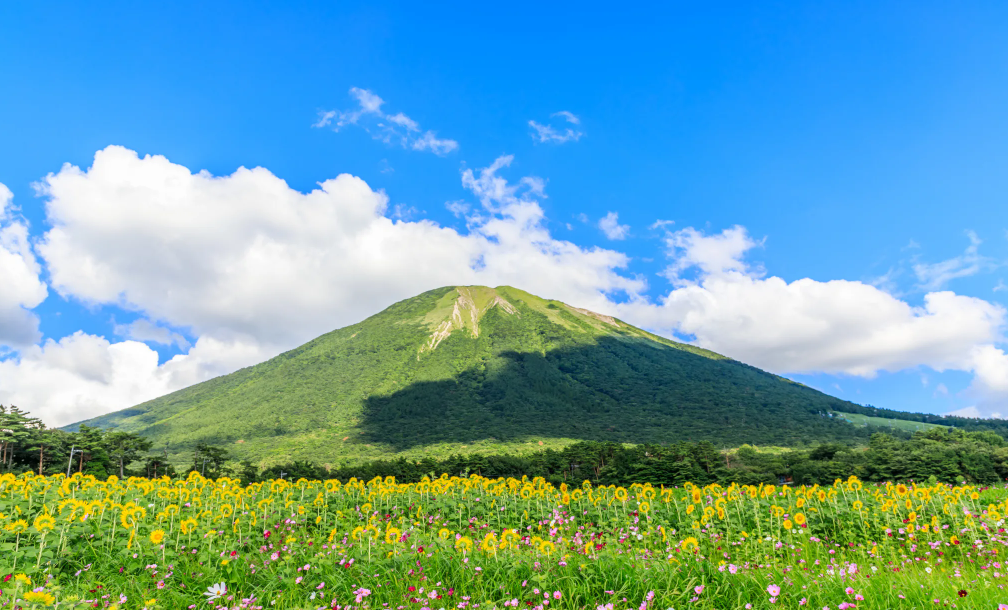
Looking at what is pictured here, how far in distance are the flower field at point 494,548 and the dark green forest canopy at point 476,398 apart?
68.9 meters

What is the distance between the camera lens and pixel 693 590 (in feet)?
13.1

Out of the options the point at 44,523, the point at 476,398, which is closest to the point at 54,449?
the point at 44,523

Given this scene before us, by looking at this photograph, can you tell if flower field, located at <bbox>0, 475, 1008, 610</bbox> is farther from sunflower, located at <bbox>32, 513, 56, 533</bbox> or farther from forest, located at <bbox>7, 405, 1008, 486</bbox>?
forest, located at <bbox>7, 405, 1008, 486</bbox>

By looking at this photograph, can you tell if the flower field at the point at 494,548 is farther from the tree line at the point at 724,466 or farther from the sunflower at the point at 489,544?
the tree line at the point at 724,466

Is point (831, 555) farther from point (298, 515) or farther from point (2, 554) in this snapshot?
point (2, 554)

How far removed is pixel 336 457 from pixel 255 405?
55063mm

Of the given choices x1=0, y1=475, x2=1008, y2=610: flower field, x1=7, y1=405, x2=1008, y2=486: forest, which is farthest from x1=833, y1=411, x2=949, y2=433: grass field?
x1=0, y1=475, x2=1008, y2=610: flower field

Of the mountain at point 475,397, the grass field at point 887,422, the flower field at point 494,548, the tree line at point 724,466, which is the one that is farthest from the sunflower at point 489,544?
the grass field at point 887,422

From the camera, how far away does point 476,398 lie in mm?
127000

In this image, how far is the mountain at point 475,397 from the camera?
91.0m

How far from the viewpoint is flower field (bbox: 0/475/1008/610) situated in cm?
401

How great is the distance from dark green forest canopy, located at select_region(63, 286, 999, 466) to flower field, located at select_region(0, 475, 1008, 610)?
68.9 m

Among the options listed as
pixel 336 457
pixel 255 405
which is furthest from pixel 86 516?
pixel 255 405

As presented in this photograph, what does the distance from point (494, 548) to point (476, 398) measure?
12460 centimetres
